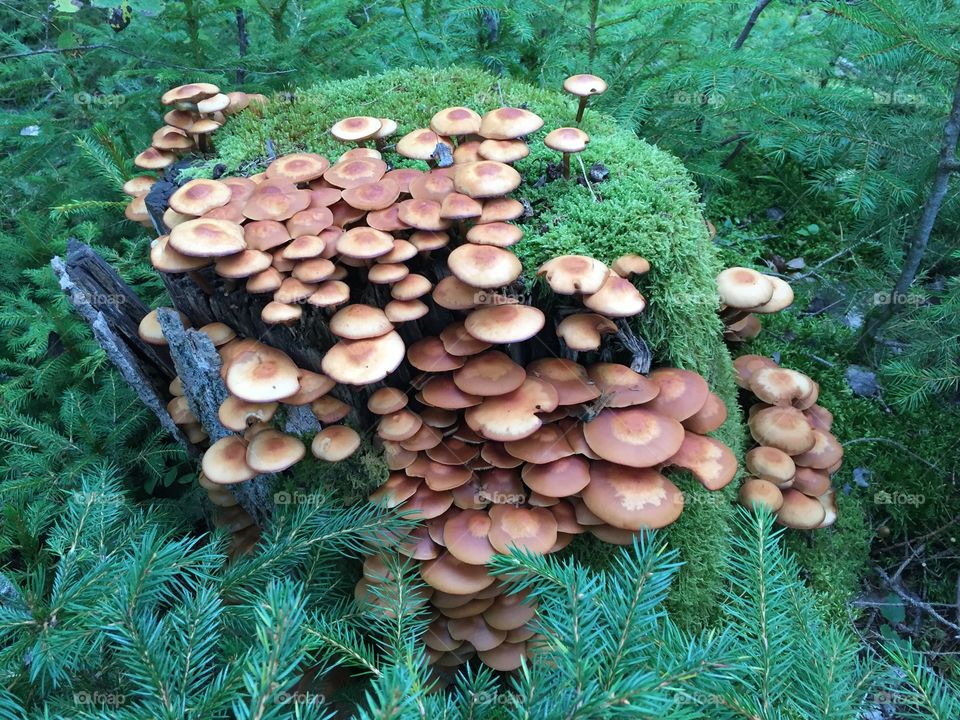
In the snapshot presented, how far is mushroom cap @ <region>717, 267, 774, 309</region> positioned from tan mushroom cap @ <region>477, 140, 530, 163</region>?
5.23 feet

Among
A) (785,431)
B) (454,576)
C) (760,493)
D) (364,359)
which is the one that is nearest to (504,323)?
(364,359)

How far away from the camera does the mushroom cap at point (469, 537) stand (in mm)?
2930

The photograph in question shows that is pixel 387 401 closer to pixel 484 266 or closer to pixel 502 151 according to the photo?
pixel 484 266

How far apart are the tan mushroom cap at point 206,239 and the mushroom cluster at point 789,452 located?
3407 mm

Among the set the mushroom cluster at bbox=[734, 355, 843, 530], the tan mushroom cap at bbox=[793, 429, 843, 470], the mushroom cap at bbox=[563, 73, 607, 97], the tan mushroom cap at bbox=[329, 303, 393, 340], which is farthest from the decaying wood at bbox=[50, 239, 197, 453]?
the tan mushroom cap at bbox=[793, 429, 843, 470]

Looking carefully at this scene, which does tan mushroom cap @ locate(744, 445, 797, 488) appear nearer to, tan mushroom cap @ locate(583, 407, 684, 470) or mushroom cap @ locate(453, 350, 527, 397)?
tan mushroom cap @ locate(583, 407, 684, 470)

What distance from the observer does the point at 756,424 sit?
4.02 meters

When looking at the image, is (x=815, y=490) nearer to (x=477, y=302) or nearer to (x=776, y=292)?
A: (x=776, y=292)

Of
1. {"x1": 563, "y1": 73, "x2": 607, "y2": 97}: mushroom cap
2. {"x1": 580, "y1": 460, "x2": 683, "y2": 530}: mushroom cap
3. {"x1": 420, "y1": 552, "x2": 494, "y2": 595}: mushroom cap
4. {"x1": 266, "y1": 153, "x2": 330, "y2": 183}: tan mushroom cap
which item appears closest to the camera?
{"x1": 580, "y1": 460, "x2": 683, "y2": 530}: mushroom cap

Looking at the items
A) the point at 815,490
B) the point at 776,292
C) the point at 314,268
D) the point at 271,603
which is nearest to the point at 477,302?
the point at 314,268

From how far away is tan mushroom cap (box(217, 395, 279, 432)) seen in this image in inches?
123

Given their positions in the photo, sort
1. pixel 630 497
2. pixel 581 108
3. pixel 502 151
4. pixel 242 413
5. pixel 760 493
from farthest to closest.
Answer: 1. pixel 581 108
2. pixel 760 493
3. pixel 502 151
4. pixel 242 413
5. pixel 630 497

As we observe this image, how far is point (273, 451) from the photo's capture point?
3096 mm

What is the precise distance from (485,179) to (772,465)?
2597 mm
